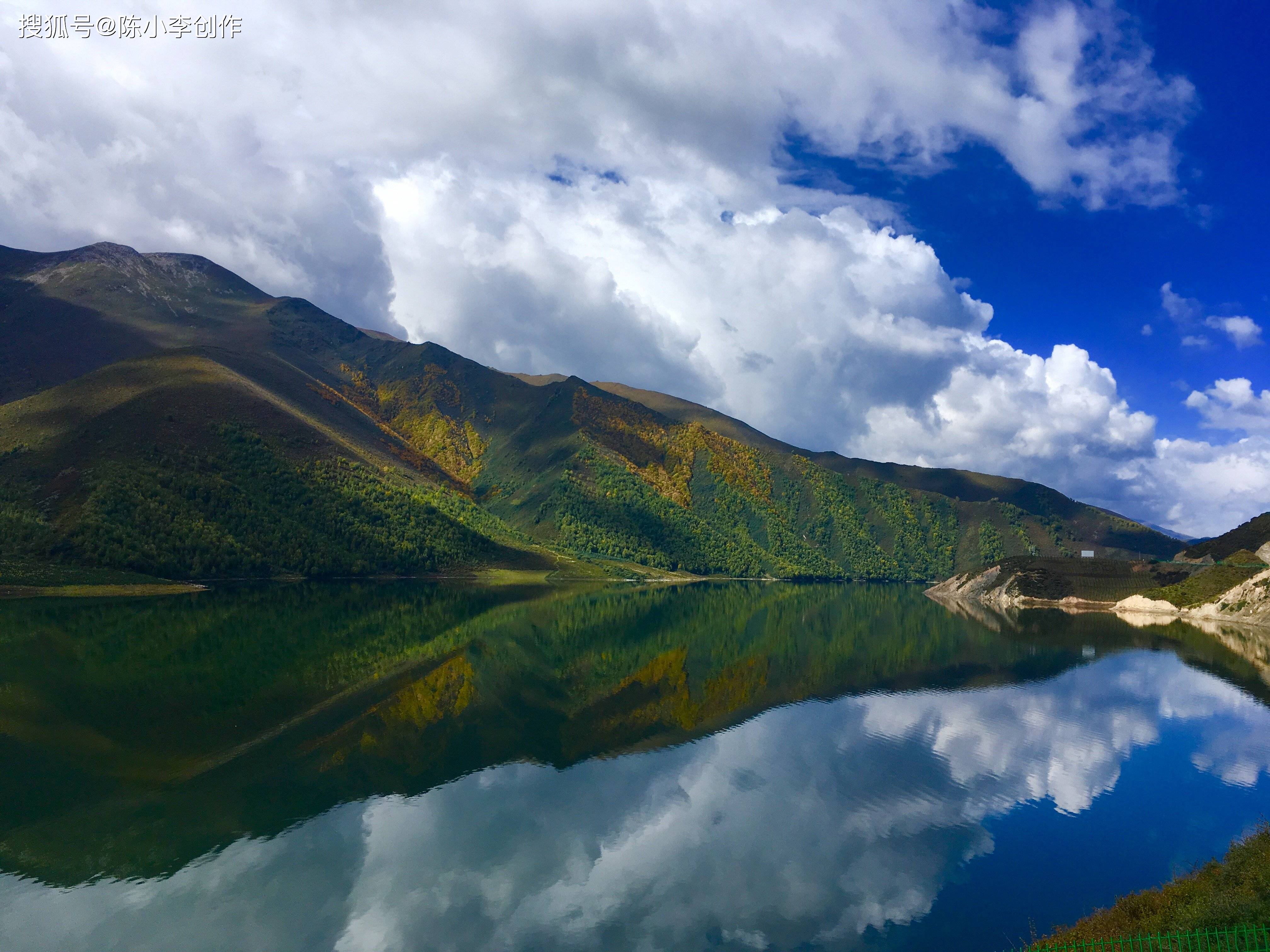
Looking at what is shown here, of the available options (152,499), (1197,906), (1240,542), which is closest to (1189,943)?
(1197,906)

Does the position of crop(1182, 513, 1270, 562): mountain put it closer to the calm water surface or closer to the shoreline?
the calm water surface

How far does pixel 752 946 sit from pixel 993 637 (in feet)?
338

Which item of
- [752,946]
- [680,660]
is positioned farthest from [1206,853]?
[680,660]

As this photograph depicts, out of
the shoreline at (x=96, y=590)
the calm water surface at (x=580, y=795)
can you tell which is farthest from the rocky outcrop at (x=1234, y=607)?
the shoreline at (x=96, y=590)

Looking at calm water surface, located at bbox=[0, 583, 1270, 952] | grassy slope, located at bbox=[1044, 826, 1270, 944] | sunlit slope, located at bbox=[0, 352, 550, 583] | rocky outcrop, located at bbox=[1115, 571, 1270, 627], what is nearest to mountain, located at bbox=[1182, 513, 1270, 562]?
rocky outcrop, located at bbox=[1115, 571, 1270, 627]

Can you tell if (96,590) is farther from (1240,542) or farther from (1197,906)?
(1240,542)

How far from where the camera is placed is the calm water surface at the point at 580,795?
26062mm

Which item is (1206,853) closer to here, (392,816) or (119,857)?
(392,816)

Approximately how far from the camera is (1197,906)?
65.0 ft

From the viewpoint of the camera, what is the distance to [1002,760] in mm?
46594

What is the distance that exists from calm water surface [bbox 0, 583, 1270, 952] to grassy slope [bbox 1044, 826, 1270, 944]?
3467 mm

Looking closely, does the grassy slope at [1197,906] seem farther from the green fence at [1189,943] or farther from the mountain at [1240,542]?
the mountain at [1240,542]

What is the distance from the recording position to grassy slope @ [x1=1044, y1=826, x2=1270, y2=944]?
18.6 meters

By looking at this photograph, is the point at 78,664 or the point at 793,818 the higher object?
the point at 793,818
